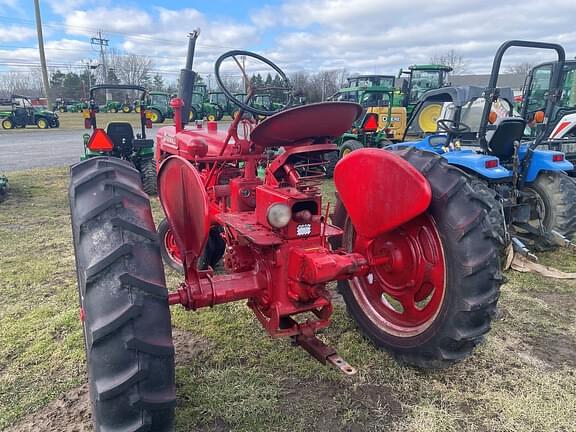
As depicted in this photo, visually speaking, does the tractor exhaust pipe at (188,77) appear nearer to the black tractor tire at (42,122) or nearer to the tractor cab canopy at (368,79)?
the tractor cab canopy at (368,79)

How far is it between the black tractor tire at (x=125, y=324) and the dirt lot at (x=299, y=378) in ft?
2.01

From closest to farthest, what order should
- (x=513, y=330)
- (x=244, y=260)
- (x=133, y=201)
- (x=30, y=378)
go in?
(x=133, y=201)
(x=30, y=378)
(x=244, y=260)
(x=513, y=330)

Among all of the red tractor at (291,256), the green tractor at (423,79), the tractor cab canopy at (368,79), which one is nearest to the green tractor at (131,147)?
the red tractor at (291,256)

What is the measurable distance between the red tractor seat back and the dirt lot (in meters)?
1.38

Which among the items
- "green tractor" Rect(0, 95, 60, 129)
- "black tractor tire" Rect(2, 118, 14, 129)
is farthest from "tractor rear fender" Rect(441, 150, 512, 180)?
"black tractor tire" Rect(2, 118, 14, 129)

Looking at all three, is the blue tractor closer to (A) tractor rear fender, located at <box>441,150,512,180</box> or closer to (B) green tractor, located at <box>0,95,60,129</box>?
(A) tractor rear fender, located at <box>441,150,512,180</box>

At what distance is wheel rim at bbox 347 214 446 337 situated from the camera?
248 centimetres

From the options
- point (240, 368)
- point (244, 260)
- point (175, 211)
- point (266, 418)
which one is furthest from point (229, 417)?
point (175, 211)

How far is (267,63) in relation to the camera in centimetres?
329

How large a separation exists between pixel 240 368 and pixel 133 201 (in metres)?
1.27

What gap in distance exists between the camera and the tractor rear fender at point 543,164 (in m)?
4.92

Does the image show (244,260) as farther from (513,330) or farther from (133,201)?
(513,330)

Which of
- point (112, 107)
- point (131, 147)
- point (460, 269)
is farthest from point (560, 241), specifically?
point (112, 107)

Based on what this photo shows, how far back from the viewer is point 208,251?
12.8 ft
